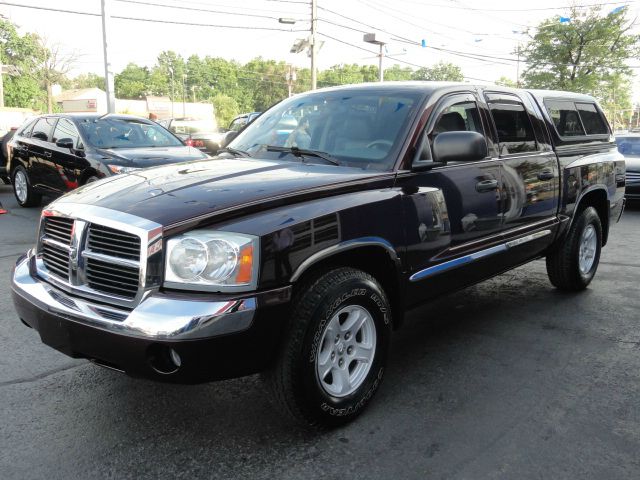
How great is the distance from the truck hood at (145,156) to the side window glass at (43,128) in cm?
181

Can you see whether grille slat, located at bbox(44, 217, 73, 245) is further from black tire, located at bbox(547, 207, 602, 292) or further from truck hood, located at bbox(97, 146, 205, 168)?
truck hood, located at bbox(97, 146, 205, 168)

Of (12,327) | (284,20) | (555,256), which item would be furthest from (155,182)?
(284,20)

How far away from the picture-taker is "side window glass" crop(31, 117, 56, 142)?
32.0 feet

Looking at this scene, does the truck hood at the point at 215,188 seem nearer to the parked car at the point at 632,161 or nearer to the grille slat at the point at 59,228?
the grille slat at the point at 59,228

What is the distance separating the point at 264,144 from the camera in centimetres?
396

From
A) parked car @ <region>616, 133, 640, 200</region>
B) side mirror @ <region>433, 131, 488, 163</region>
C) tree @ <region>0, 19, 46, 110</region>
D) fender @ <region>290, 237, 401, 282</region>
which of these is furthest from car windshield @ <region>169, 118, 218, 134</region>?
tree @ <region>0, 19, 46, 110</region>

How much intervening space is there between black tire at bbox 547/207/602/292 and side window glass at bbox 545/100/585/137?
28.8 inches

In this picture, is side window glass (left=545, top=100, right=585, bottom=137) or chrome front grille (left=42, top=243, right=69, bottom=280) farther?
side window glass (left=545, top=100, right=585, bottom=137)

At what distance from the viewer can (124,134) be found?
9.23 m

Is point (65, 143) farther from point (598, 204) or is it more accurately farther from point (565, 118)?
point (598, 204)

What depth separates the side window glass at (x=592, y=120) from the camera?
5.38 m

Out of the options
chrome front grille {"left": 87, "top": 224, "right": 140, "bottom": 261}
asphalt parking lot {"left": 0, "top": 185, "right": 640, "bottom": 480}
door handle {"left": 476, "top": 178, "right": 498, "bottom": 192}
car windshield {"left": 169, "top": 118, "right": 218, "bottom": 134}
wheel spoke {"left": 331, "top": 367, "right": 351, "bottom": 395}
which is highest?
car windshield {"left": 169, "top": 118, "right": 218, "bottom": 134}

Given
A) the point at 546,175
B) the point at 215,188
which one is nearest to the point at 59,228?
the point at 215,188

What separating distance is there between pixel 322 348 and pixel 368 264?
56 centimetres
